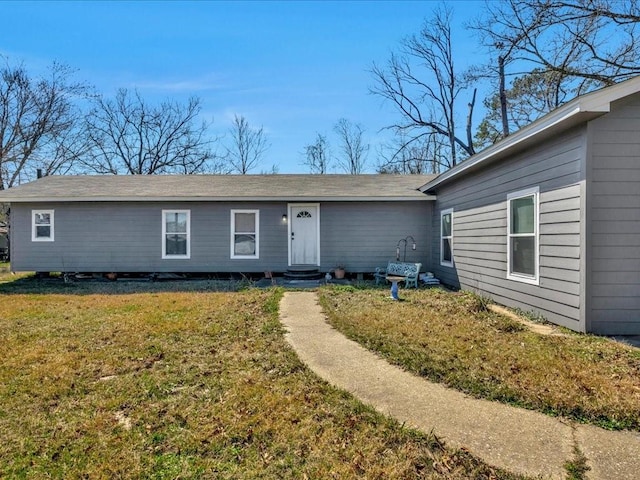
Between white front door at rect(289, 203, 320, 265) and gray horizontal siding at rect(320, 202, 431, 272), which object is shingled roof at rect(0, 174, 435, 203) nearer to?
gray horizontal siding at rect(320, 202, 431, 272)

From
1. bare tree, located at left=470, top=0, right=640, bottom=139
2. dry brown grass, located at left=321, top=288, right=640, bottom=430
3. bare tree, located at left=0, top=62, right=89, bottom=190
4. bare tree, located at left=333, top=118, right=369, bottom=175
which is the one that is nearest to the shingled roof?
dry brown grass, located at left=321, top=288, right=640, bottom=430

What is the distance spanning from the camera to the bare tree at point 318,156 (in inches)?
1163

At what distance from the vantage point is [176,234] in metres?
10.8

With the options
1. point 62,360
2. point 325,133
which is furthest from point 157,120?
point 62,360

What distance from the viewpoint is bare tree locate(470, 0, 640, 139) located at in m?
10.3

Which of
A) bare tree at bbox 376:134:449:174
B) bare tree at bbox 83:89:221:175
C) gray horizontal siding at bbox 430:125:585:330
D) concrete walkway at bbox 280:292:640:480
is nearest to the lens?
concrete walkway at bbox 280:292:640:480

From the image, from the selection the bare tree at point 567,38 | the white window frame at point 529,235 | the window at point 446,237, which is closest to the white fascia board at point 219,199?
the window at point 446,237

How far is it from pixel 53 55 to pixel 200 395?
30054mm

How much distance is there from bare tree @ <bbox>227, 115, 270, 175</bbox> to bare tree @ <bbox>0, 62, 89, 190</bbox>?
1052cm

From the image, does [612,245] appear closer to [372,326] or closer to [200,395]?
[372,326]

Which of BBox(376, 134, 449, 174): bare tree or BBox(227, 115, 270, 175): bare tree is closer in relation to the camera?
BBox(376, 134, 449, 174): bare tree

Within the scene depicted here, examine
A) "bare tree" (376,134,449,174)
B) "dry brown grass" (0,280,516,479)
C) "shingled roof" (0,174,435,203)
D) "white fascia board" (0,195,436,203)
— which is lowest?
"dry brown grass" (0,280,516,479)

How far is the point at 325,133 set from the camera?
29.3 m

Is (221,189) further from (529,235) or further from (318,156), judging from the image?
(318,156)
